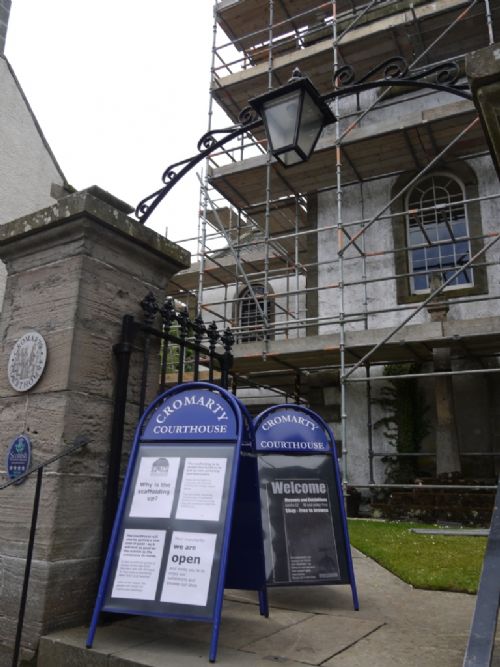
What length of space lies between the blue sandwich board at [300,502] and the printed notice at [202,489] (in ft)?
3.32

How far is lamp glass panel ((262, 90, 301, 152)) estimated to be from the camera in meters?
4.30

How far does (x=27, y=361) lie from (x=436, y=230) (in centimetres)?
1184

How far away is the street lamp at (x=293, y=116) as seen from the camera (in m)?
4.28

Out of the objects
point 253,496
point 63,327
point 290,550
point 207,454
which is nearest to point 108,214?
point 63,327

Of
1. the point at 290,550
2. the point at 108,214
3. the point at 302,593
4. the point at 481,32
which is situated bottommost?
the point at 302,593

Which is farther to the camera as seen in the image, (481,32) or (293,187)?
(293,187)

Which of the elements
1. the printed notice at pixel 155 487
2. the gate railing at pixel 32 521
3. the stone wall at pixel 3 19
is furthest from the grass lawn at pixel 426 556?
the stone wall at pixel 3 19

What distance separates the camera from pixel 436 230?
13.7 metres

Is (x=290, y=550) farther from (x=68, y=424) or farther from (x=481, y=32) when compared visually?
(x=481, y=32)

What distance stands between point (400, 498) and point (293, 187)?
27.4 ft

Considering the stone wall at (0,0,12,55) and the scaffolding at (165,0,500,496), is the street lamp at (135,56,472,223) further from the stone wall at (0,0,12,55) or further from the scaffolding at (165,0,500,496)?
the stone wall at (0,0,12,55)

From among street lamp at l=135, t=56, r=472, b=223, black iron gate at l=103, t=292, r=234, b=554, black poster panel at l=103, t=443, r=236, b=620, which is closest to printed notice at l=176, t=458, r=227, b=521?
black poster panel at l=103, t=443, r=236, b=620

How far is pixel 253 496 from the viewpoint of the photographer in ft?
12.0

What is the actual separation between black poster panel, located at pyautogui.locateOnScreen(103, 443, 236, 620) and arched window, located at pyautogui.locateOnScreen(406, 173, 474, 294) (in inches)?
425
